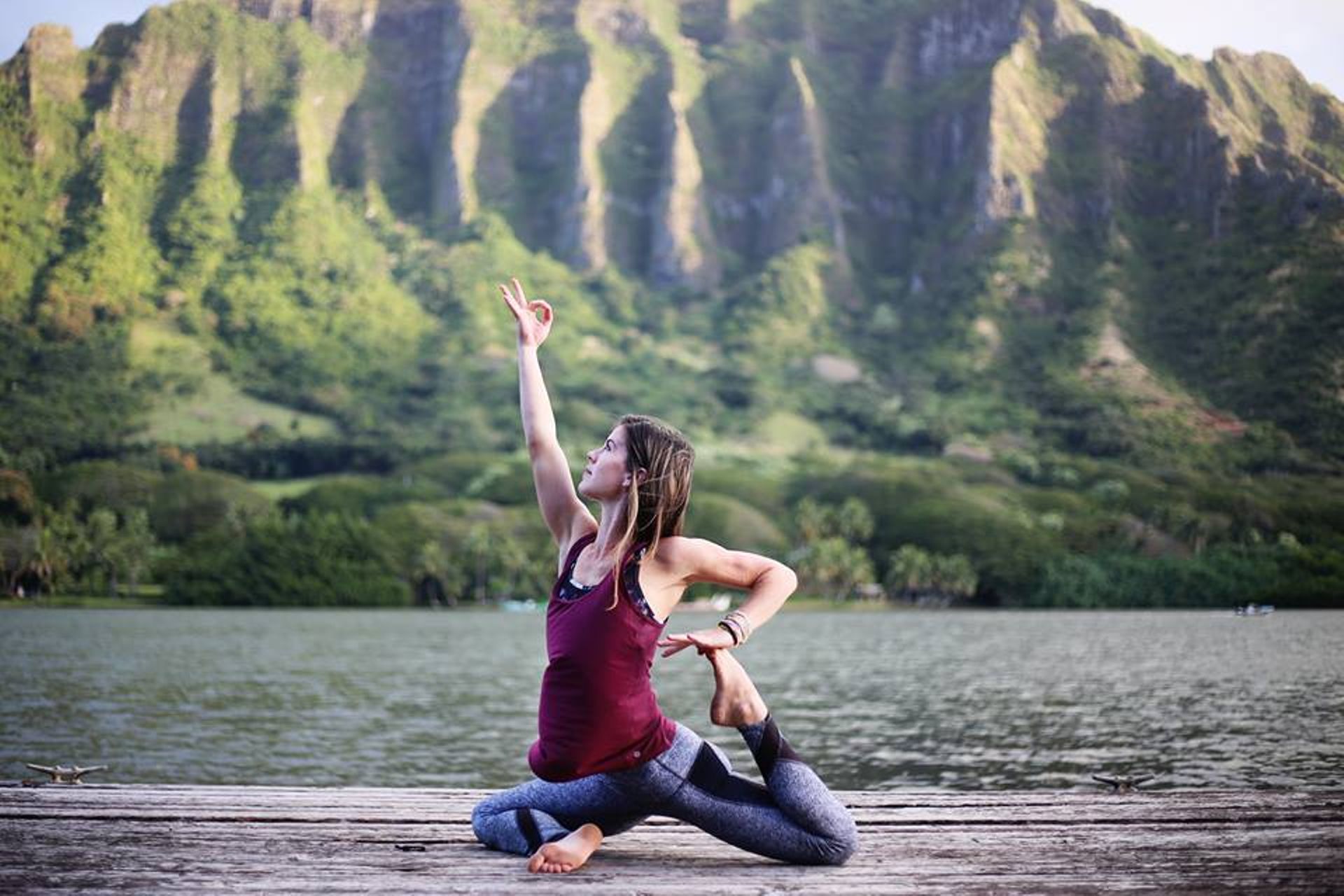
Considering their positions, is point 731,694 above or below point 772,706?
above

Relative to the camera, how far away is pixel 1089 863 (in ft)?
26.9

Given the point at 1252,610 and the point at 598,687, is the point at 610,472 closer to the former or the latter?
the point at 598,687

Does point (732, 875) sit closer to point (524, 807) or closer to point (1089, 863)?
point (524, 807)

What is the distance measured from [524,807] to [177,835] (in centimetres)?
230

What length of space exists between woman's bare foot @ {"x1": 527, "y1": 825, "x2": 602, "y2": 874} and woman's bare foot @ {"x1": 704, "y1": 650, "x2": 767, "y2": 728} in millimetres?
1055

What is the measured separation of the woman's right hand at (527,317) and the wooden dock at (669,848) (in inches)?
123

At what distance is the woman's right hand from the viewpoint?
29.0 feet

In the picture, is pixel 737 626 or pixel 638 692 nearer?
pixel 737 626

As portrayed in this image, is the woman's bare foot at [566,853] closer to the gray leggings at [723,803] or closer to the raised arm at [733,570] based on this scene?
the gray leggings at [723,803]

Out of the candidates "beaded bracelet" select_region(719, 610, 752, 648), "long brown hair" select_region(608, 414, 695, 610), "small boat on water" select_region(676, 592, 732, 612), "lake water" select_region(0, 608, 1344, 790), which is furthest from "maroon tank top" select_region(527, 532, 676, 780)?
"small boat on water" select_region(676, 592, 732, 612)

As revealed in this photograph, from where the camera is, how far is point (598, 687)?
7.84 metres

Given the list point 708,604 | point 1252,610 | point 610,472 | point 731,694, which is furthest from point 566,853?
point 708,604

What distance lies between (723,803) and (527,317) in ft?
10.4

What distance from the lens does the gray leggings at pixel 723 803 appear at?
321 inches
